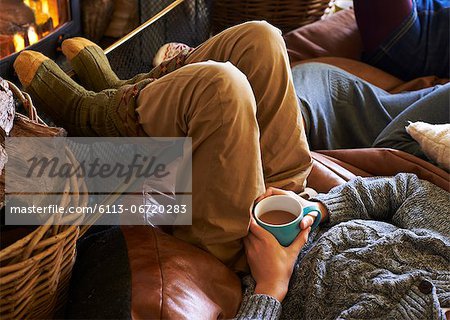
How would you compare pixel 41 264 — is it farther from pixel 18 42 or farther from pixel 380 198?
pixel 18 42

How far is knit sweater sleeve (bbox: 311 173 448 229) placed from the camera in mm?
1118

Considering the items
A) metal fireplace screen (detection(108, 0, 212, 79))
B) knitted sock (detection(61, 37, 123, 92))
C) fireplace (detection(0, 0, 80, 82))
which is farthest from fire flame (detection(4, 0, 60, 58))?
knitted sock (detection(61, 37, 123, 92))

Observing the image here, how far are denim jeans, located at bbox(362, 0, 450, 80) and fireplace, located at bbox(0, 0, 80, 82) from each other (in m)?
0.99

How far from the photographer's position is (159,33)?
1.79 metres

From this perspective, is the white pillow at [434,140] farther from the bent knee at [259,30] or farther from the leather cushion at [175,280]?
the leather cushion at [175,280]

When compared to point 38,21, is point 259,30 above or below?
above

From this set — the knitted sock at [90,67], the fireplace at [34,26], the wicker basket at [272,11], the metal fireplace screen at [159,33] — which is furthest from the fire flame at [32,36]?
the wicker basket at [272,11]

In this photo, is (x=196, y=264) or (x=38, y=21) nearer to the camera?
(x=196, y=264)

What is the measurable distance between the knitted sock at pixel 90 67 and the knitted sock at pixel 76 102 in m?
0.11

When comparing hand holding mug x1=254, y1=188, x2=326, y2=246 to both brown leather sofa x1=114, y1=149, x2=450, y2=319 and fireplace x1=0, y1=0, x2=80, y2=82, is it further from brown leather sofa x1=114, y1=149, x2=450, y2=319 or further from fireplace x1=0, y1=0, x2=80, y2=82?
fireplace x1=0, y1=0, x2=80, y2=82

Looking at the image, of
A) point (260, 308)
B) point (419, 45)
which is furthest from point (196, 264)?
point (419, 45)

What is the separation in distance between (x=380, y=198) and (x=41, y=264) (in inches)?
27.1

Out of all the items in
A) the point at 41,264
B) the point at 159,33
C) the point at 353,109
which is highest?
the point at 41,264

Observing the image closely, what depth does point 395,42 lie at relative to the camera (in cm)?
179
